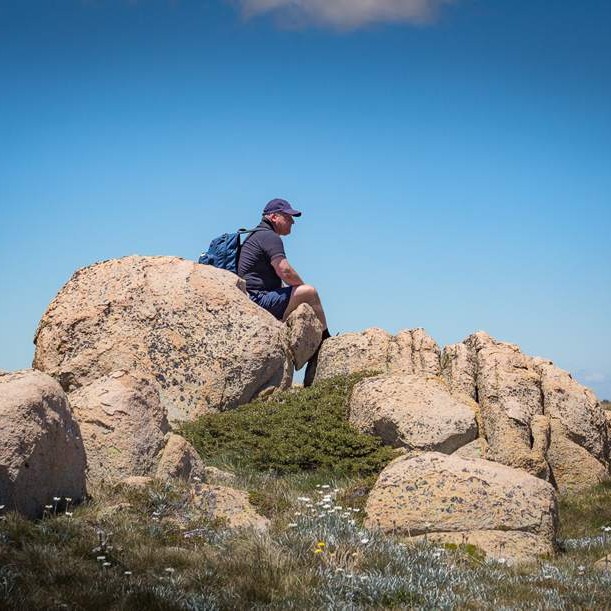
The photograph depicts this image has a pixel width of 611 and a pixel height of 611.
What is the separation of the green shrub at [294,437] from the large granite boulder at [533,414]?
7.64ft

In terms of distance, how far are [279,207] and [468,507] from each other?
36.9ft

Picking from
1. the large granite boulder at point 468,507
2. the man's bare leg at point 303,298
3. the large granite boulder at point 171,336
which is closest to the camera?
the large granite boulder at point 468,507

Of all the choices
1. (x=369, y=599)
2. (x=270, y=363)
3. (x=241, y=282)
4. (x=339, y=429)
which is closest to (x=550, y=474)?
(x=339, y=429)

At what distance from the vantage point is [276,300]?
21141mm

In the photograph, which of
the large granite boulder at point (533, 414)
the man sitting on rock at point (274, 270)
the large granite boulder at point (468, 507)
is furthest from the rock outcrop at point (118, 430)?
the man sitting on rock at point (274, 270)

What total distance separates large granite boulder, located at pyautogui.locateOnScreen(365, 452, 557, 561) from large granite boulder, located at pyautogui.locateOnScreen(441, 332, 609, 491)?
470cm

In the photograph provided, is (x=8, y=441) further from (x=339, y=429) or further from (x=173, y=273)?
(x=173, y=273)

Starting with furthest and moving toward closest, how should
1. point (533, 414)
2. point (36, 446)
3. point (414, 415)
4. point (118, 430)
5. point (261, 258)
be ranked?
point (261, 258) → point (533, 414) → point (414, 415) → point (118, 430) → point (36, 446)

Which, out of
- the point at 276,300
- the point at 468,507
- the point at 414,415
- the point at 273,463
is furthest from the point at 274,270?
the point at 468,507

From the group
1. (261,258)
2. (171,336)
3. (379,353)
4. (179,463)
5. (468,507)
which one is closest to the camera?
(468,507)

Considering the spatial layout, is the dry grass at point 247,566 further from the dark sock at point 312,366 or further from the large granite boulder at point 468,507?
the dark sock at point 312,366

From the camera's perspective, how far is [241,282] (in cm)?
2028

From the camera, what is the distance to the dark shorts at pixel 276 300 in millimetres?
21125

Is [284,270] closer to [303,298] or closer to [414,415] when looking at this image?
[303,298]
